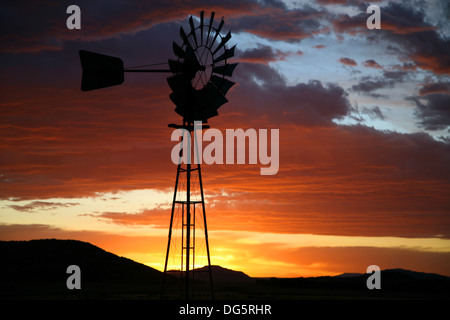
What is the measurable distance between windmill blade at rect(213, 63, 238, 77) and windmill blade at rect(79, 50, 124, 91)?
14.6 feet

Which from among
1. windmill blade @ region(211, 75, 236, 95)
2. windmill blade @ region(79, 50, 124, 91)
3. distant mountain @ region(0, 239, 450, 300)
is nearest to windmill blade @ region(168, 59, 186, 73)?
windmill blade @ region(211, 75, 236, 95)

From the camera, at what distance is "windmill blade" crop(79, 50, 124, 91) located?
22.2 m

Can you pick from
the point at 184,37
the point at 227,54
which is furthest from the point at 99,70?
the point at 227,54

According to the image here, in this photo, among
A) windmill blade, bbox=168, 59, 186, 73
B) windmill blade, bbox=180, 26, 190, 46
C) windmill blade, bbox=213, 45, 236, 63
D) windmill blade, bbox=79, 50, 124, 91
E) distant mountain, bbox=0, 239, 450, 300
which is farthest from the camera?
distant mountain, bbox=0, 239, 450, 300

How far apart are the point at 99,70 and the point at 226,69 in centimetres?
571

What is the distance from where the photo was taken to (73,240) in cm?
7175

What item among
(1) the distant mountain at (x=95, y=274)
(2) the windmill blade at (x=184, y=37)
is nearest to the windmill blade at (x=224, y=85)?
(2) the windmill blade at (x=184, y=37)

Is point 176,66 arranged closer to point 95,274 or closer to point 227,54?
point 227,54

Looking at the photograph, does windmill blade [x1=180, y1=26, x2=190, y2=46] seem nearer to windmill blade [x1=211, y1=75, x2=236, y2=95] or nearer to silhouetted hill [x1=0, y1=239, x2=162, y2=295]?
windmill blade [x1=211, y1=75, x2=236, y2=95]

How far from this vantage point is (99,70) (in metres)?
22.7

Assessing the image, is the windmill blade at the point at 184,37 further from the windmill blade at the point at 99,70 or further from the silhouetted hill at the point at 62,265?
the silhouetted hill at the point at 62,265
